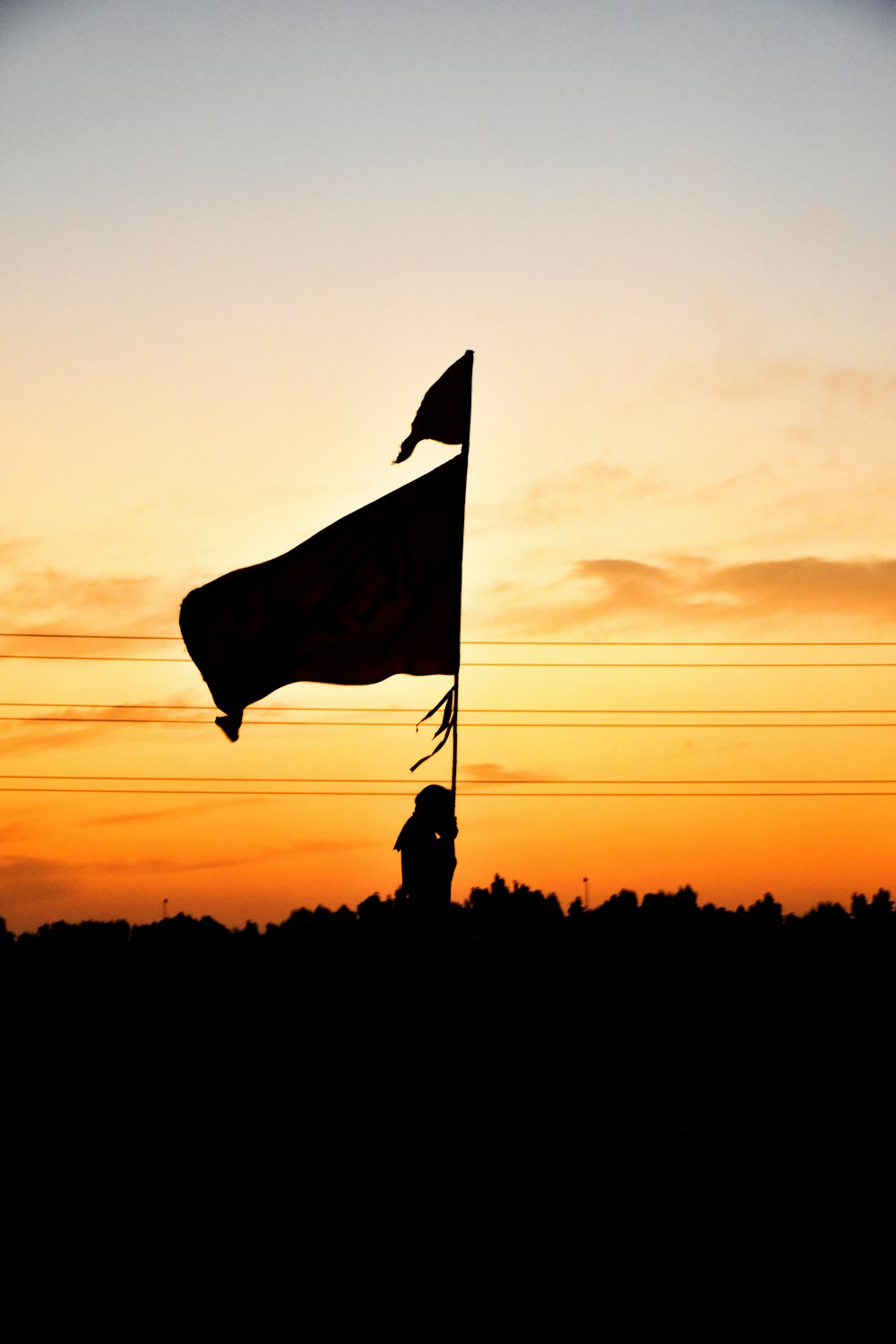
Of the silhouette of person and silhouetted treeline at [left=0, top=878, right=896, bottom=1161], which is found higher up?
the silhouette of person

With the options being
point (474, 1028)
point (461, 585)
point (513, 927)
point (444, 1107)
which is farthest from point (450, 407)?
point (513, 927)

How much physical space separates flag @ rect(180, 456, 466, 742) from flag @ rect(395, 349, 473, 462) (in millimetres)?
303

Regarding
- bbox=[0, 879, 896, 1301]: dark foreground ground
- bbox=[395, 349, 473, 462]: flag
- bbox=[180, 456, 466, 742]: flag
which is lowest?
bbox=[0, 879, 896, 1301]: dark foreground ground

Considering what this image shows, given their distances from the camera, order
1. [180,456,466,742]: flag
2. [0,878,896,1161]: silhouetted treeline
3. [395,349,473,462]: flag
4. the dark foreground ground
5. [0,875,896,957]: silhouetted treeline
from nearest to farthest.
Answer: the dark foreground ground
[0,878,896,1161]: silhouetted treeline
[180,456,466,742]: flag
[395,349,473,462]: flag
[0,875,896,957]: silhouetted treeline

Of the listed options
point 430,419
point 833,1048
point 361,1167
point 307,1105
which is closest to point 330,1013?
point 307,1105

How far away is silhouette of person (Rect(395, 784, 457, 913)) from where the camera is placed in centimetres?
1247

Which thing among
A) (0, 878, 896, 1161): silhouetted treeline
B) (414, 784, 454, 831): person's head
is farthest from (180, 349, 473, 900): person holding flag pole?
(0, 878, 896, 1161): silhouetted treeline

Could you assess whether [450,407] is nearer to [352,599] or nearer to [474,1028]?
[352,599]

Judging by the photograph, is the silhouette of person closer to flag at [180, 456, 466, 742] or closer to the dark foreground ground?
the dark foreground ground

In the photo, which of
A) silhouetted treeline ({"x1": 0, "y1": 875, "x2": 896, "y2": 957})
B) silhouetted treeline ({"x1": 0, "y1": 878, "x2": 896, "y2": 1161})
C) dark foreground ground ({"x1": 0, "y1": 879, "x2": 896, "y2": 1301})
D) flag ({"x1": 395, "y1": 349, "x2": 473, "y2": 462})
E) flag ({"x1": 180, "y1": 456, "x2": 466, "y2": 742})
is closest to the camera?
dark foreground ground ({"x1": 0, "y1": 879, "x2": 896, "y2": 1301})

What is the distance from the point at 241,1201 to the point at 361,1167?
99 cm

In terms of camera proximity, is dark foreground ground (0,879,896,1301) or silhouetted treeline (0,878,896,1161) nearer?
dark foreground ground (0,879,896,1301)

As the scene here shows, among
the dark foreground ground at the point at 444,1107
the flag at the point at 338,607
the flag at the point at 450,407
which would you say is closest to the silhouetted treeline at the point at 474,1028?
the dark foreground ground at the point at 444,1107

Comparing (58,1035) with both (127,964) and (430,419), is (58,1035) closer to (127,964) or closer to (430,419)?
(127,964)
